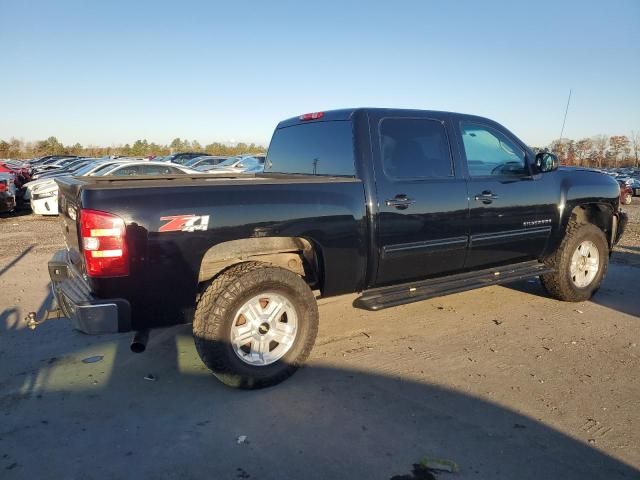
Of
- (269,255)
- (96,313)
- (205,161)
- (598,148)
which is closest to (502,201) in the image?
(269,255)

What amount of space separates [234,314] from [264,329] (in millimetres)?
313

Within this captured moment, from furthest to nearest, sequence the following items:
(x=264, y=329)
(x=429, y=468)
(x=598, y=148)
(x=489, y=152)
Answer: (x=598, y=148)
(x=489, y=152)
(x=264, y=329)
(x=429, y=468)

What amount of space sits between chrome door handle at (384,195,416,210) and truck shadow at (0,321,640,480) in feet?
4.36

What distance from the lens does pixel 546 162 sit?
192 inches

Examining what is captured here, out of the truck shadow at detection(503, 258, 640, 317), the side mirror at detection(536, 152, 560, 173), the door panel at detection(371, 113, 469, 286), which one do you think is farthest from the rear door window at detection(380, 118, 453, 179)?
the truck shadow at detection(503, 258, 640, 317)

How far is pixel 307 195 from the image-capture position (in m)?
3.58

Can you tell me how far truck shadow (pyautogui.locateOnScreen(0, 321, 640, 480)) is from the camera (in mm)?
2621

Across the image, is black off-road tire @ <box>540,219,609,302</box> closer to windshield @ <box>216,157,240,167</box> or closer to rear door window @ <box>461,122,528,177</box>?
rear door window @ <box>461,122,528,177</box>

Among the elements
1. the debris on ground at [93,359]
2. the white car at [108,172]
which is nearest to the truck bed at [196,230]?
the debris on ground at [93,359]

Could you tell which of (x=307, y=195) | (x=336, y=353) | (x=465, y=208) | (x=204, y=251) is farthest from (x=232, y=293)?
(x=465, y=208)

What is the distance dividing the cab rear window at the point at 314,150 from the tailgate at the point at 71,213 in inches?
77.9

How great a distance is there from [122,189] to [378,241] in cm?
194

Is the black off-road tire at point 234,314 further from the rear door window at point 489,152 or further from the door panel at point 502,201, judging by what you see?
the rear door window at point 489,152

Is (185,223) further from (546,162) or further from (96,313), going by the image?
(546,162)
